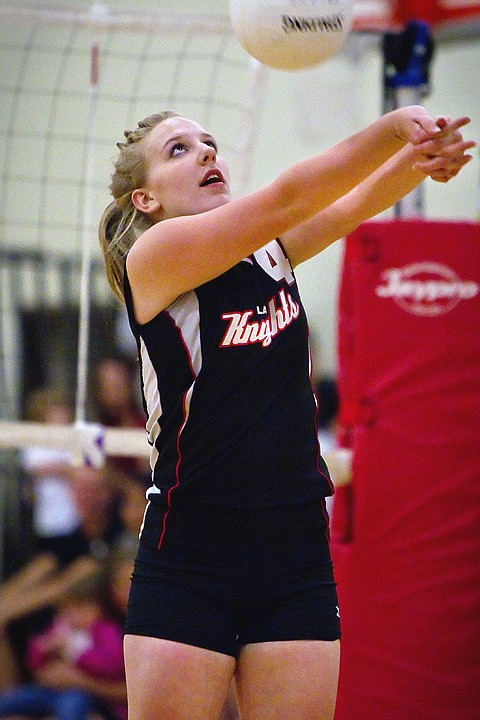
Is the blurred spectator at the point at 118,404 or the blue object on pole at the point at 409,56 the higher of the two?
the blue object on pole at the point at 409,56

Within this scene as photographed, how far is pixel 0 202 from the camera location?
6.89m

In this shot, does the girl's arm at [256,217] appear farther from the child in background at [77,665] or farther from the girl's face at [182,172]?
the child in background at [77,665]

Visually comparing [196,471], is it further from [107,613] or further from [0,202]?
[0,202]

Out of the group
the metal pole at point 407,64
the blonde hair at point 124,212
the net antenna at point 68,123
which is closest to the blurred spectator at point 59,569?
the net antenna at point 68,123

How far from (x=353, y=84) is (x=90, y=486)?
2.39 meters

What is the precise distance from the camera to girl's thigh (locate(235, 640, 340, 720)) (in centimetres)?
203

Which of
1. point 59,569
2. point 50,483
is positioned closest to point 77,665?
point 59,569

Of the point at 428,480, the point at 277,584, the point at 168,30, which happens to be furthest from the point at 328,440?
the point at 277,584

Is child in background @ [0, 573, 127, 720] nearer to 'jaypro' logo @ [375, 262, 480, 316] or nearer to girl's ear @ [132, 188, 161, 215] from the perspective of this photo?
'jaypro' logo @ [375, 262, 480, 316]

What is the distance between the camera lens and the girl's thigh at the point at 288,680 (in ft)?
6.65

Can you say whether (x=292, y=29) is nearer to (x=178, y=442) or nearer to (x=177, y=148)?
(x=177, y=148)

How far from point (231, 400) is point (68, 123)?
4.89 meters

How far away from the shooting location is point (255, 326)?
2.11 m

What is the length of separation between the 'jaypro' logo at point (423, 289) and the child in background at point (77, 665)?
2.13m
